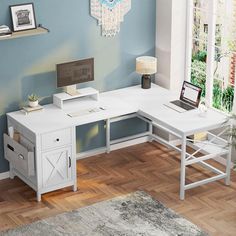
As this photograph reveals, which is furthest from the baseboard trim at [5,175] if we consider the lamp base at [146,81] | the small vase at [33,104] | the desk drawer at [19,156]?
the lamp base at [146,81]

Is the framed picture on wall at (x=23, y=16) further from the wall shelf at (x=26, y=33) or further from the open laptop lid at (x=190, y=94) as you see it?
the open laptop lid at (x=190, y=94)

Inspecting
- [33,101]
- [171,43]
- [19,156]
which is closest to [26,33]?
[33,101]

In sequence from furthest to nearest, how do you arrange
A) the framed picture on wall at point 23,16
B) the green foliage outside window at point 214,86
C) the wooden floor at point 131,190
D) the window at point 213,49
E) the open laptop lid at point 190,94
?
the green foliage outside window at point 214,86 < the window at point 213,49 < the open laptop lid at point 190,94 < the framed picture on wall at point 23,16 < the wooden floor at point 131,190

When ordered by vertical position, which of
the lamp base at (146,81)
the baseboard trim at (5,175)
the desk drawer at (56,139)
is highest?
the lamp base at (146,81)

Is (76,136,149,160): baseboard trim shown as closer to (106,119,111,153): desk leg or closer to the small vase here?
(106,119,111,153): desk leg

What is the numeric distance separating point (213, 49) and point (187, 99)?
2.01ft

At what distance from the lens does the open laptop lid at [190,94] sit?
6816 millimetres

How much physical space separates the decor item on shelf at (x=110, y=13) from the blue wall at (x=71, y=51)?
0.06m

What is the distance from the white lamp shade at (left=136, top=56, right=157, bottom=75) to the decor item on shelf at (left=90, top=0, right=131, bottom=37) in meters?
0.42

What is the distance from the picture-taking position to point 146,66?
7.25 meters

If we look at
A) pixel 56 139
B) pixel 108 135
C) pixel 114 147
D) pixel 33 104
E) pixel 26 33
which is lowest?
pixel 114 147

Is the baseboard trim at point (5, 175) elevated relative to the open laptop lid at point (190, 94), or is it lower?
lower

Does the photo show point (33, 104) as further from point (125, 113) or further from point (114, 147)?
point (114, 147)

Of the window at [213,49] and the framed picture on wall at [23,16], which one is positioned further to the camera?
the window at [213,49]
